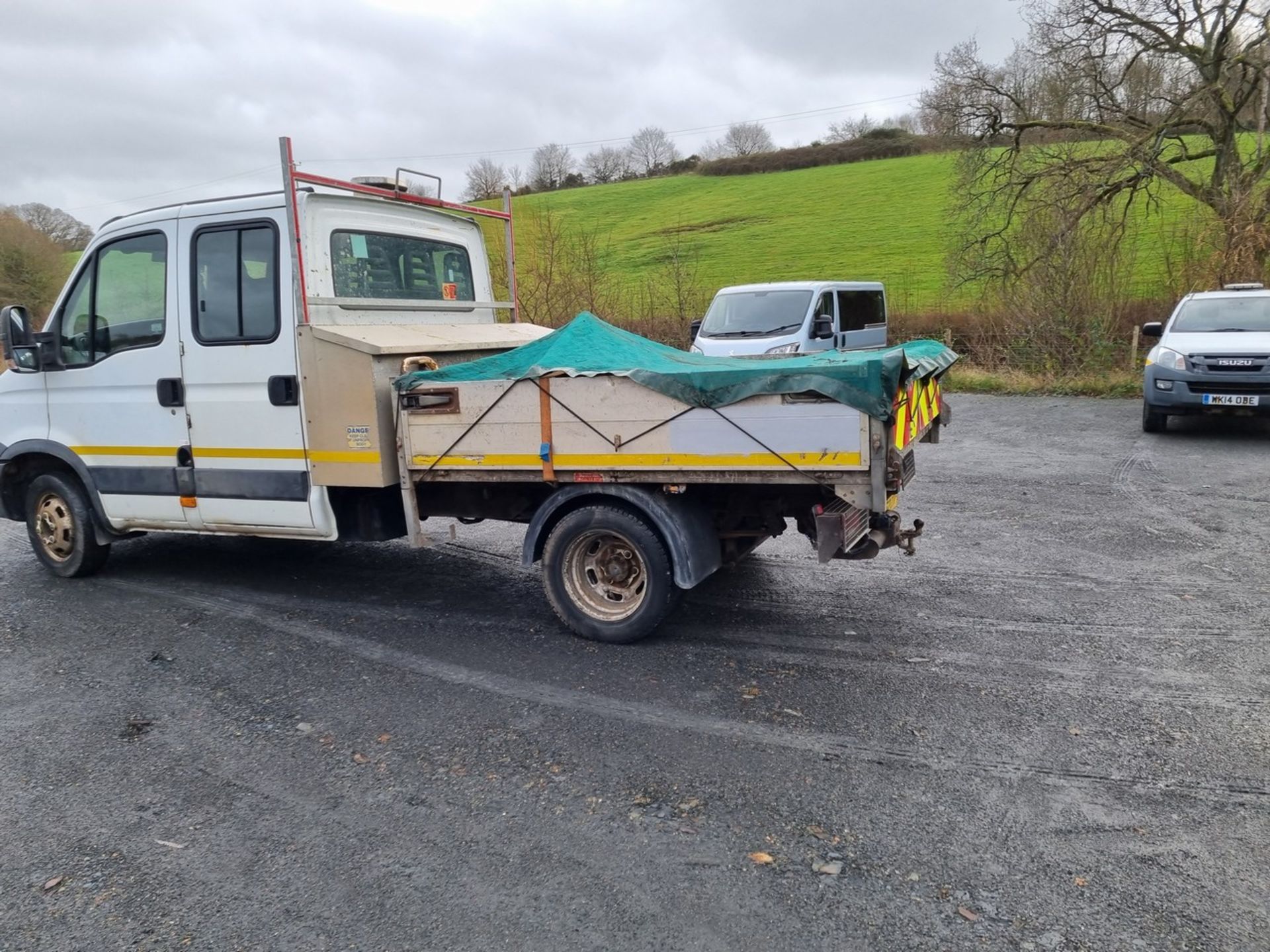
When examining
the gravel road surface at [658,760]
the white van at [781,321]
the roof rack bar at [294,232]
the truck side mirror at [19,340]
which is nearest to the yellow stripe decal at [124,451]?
the truck side mirror at [19,340]

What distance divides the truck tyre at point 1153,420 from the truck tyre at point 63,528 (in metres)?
11.4

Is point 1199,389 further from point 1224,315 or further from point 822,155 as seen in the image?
point 822,155

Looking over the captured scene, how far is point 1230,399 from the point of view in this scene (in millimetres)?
10641

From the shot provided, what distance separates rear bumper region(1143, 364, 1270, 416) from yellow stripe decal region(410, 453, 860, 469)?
8.71 m

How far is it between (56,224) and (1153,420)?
124 feet

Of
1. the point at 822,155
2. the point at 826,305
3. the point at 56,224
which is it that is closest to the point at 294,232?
the point at 826,305

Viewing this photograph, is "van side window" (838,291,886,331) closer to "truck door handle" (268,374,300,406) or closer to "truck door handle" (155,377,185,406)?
"truck door handle" (268,374,300,406)

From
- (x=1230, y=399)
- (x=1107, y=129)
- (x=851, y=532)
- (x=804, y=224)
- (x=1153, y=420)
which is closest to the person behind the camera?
(x=851, y=532)

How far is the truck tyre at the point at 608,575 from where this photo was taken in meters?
4.84

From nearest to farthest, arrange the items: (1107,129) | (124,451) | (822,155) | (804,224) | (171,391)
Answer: (171,391), (124,451), (1107,129), (804,224), (822,155)

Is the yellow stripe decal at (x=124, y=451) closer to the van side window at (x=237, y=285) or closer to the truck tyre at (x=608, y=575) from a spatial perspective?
the van side window at (x=237, y=285)

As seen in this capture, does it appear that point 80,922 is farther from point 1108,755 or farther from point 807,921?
point 1108,755

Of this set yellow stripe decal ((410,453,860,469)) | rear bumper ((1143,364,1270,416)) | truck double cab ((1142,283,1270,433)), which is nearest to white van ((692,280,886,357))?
truck double cab ((1142,283,1270,433))

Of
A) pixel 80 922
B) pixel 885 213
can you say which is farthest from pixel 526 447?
pixel 885 213
